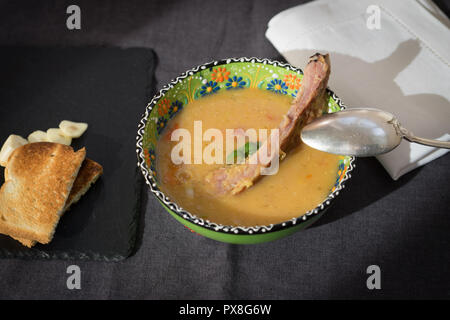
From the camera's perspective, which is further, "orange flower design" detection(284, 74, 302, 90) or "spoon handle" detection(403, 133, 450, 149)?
"orange flower design" detection(284, 74, 302, 90)

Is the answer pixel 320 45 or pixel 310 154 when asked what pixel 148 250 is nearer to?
pixel 310 154

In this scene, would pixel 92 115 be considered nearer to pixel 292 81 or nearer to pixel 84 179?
pixel 84 179

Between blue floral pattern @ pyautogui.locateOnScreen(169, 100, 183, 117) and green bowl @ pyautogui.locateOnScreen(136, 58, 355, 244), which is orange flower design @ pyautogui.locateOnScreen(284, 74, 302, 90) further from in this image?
blue floral pattern @ pyautogui.locateOnScreen(169, 100, 183, 117)

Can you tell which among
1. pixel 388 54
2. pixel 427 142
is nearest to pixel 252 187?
pixel 427 142

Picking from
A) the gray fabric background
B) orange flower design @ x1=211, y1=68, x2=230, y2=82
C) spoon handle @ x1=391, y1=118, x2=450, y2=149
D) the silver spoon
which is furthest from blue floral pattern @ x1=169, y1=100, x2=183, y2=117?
spoon handle @ x1=391, y1=118, x2=450, y2=149

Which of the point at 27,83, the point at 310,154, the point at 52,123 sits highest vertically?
the point at 27,83
